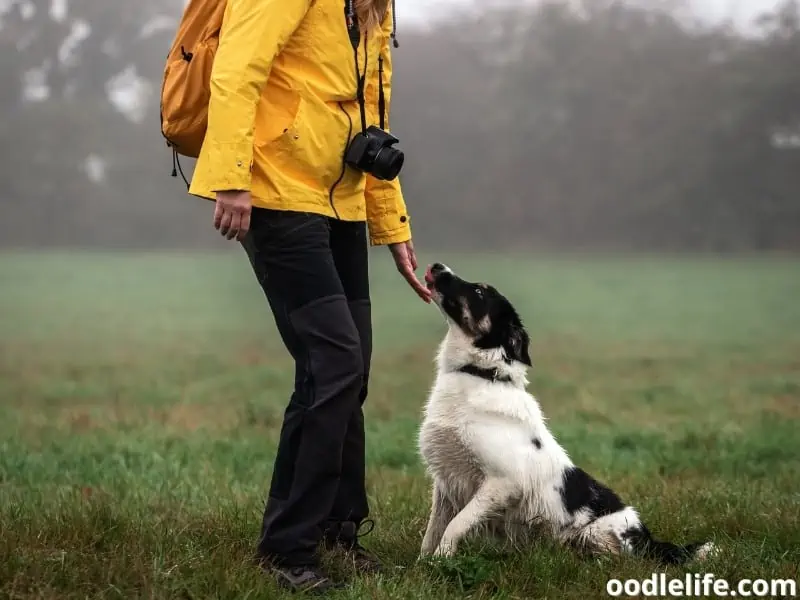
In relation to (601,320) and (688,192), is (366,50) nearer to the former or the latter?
(601,320)

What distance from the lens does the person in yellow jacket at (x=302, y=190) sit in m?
3.28

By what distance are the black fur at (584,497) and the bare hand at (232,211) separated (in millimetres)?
1655

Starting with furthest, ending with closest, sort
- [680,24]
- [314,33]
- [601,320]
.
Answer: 1. [680,24]
2. [601,320]
3. [314,33]

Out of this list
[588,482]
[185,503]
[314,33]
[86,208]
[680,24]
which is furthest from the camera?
A: [86,208]

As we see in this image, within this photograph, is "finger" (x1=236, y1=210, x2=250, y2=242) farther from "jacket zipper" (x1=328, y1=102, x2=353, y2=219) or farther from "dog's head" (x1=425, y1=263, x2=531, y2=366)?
"dog's head" (x1=425, y1=263, x2=531, y2=366)

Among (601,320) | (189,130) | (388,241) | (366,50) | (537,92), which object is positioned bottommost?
(601,320)

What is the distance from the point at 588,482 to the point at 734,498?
120 centimetres

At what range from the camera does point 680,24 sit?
2511 cm

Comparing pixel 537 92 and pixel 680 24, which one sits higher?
pixel 680 24

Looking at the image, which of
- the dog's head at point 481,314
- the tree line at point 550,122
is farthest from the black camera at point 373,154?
the tree line at point 550,122

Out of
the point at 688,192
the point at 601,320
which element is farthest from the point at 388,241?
the point at 688,192

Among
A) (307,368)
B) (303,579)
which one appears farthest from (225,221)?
(303,579)

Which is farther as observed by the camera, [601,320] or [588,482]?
[601,320]

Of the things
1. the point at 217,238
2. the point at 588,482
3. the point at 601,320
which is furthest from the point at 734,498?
the point at 217,238
